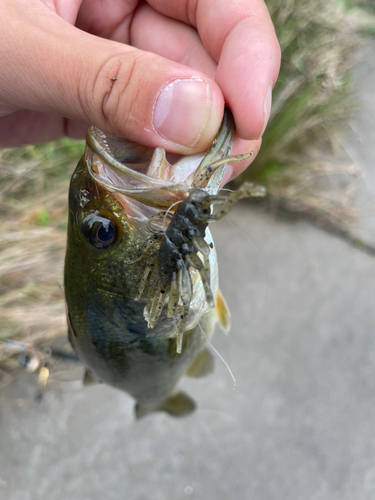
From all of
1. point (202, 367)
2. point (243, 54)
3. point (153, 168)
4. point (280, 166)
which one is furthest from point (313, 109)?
point (153, 168)

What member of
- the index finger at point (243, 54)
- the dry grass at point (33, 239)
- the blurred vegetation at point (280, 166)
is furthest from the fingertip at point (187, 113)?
the dry grass at point (33, 239)

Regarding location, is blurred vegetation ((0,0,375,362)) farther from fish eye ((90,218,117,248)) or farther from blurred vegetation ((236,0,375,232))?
fish eye ((90,218,117,248))

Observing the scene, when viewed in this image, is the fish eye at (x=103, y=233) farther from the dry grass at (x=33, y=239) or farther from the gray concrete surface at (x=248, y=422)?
the gray concrete surface at (x=248, y=422)

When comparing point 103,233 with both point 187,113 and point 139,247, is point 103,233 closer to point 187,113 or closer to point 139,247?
point 139,247

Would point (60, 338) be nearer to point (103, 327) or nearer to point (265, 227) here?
point (103, 327)

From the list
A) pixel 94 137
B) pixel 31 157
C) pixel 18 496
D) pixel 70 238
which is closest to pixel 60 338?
pixel 18 496

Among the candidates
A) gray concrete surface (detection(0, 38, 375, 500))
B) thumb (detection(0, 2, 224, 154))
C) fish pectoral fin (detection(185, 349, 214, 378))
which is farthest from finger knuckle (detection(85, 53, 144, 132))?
gray concrete surface (detection(0, 38, 375, 500))
